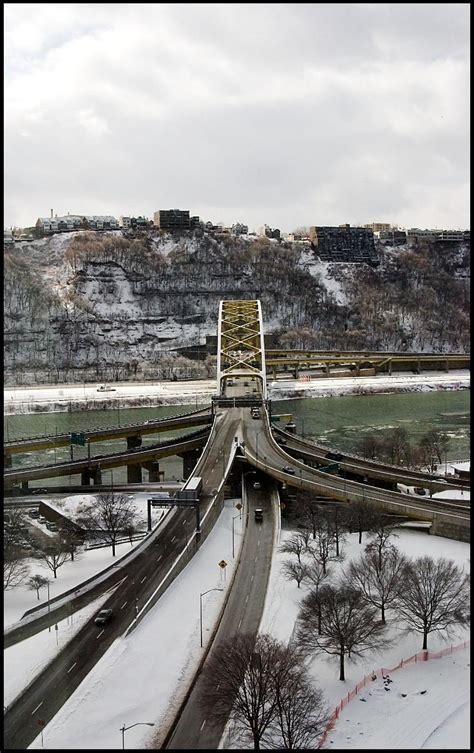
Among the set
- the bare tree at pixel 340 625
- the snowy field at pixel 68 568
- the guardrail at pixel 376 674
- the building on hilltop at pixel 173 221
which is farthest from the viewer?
the building on hilltop at pixel 173 221

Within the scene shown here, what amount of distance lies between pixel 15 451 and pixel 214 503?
10.9 feet

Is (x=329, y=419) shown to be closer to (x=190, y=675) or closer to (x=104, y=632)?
(x=104, y=632)

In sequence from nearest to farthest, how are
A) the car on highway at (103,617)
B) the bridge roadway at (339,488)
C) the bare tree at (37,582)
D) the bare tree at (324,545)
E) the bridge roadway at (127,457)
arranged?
the bridge roadway at (339,488)
the car on highway at (103,617)
the bare tree at (37,582)
the bare tree at (324,545)
the bridge roadway at (127,457)

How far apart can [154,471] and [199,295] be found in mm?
24797

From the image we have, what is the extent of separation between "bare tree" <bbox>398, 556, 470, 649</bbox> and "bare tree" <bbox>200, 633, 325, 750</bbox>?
72 cm

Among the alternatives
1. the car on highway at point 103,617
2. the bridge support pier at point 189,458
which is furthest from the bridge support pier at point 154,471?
the car on highway at point 103,617

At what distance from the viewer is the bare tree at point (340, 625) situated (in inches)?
157

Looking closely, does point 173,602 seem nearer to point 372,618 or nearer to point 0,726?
point 372,618

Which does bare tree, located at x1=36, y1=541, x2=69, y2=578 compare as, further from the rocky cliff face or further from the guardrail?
the rocky cliff face

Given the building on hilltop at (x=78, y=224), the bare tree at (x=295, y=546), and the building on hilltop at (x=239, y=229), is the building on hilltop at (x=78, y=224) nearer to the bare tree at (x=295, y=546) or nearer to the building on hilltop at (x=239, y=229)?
the building on hilltop at (x=239, y=229)

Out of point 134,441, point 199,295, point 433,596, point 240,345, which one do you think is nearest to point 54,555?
point 433,596

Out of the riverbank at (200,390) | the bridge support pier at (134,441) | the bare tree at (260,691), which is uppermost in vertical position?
the riverbank at (200,390)

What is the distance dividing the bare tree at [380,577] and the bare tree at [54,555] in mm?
2667

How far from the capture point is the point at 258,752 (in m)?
3.22
